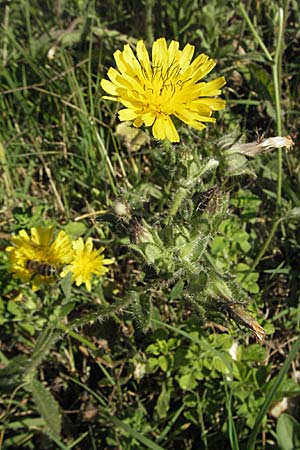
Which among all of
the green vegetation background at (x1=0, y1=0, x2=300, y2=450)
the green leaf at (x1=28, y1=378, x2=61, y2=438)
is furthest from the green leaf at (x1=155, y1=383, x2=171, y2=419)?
the green leaf at (x1=28, y1=378, x2=61, y2=438)

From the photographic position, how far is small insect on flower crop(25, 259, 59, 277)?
234cm

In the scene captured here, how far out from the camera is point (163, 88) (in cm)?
200

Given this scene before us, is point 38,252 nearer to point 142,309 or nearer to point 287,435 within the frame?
point 142,309

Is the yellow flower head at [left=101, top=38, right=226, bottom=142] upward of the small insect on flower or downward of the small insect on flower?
upward

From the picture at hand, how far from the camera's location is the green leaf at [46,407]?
234 cm

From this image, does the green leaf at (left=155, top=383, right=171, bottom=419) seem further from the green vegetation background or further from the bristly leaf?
the bristly leaf

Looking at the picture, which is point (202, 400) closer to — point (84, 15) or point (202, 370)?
point (202, 370)

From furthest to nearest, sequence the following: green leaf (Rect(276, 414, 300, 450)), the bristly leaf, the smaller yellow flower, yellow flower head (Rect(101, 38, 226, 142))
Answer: the smaller yellow flower, green leaf (Rect(276, 414, 300, 450)), the bristly leaf, yellow flower head (Rect(101, 38, 226, 142))

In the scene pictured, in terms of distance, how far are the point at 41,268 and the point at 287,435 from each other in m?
1.26

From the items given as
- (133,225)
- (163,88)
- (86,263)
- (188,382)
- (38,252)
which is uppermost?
(163,88)

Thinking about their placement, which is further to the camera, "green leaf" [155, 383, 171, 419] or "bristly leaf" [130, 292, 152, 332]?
"green leaf" [155, 383, 171, 419]

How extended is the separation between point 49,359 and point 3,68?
1.59 metres

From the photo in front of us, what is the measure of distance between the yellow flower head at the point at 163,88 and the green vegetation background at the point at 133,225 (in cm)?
19

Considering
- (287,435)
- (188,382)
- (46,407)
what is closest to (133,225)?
(188,382)
